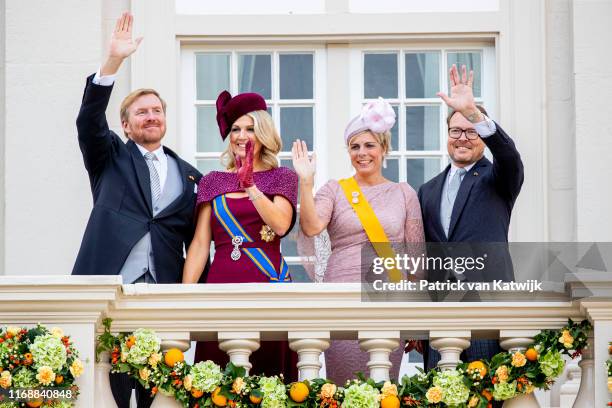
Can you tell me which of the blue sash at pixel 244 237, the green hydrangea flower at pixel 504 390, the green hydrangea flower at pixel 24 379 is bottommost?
the green hydrangea flower at pixel 504 390

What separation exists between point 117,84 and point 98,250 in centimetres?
259

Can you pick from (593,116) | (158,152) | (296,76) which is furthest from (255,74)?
(158,152)

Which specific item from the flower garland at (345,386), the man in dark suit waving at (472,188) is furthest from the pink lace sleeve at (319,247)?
the flower garland at (345,386)

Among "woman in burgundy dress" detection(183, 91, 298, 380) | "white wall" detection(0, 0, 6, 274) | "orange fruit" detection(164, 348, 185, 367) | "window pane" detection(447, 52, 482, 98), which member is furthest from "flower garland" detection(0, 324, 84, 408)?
"window pane" detection(447, 52, 482, 98)

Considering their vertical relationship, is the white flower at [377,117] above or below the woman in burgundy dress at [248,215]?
above

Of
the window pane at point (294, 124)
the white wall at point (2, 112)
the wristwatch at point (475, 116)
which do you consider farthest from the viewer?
the window pane at point (294, 124)

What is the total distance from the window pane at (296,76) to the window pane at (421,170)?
0.80 m

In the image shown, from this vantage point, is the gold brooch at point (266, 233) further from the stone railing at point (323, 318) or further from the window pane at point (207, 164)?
the window pane at point (207, 164)

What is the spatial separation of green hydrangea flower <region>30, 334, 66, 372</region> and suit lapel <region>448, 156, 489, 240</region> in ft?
7.75

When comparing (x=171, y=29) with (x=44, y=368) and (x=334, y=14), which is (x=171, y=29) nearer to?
(x=334, y=14)

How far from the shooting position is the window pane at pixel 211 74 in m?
11.6

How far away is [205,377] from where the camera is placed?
803 centimetres

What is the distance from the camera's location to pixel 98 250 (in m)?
9.05

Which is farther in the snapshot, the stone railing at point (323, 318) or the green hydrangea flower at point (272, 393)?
the stone railing at point (323, 318)
